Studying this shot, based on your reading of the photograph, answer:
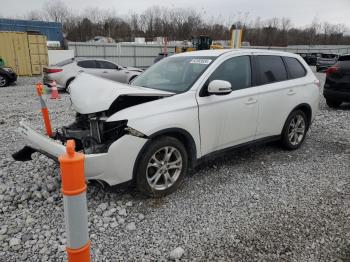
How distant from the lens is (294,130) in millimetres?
5352

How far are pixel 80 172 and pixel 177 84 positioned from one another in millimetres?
2673

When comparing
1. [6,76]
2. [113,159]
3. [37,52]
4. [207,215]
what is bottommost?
[207,215]

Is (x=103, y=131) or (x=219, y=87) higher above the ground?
(x=219, y=87)

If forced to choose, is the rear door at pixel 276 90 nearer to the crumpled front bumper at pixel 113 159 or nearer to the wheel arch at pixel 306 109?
the wheel arch at pixel 306 109

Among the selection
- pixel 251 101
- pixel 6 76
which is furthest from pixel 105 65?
pixel 251 101

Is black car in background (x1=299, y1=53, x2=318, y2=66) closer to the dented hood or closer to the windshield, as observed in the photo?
the windshield

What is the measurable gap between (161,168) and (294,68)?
326 cm

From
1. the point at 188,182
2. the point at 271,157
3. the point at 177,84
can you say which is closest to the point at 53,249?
the point at 188,182

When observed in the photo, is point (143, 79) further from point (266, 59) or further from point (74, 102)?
point (266, 59)

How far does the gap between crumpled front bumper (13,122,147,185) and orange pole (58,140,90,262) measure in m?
1.50

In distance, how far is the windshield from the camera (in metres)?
3.94

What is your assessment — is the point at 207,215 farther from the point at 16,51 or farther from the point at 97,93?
the point at 16,51

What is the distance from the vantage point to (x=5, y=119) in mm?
7652

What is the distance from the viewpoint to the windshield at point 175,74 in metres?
3.94
